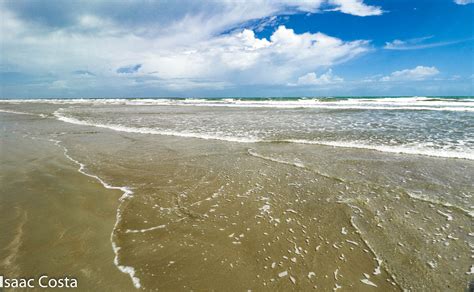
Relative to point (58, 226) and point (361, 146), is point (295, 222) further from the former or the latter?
point (361, 146)

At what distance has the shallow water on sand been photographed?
3031 mm

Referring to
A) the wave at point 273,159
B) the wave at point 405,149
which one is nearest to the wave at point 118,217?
the wave at point 273,159

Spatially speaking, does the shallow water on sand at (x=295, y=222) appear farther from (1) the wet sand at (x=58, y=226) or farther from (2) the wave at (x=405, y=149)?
(2) the wave at (x=405, y=149)

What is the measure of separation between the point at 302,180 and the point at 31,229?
5243 millimetres

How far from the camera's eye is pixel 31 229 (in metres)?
3.89

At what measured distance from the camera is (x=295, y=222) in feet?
13.8

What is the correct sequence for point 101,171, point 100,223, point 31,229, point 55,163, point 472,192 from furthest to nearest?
point 55,163 → point 101,171 → point 472,192 → point 100,223 → point 31,229

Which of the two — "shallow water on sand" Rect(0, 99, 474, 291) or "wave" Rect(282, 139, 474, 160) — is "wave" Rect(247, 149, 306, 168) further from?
"wave" Rect(282, 139, 474, 160)

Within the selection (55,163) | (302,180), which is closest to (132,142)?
(55,163)

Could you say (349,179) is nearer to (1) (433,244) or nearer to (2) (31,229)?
(1) (433,244)

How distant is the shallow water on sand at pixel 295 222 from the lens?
A: 303 cm

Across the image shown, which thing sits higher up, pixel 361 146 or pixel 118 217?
pixel 361 146

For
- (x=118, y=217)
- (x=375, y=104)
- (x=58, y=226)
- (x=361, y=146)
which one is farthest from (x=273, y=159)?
(x=375, y=104)

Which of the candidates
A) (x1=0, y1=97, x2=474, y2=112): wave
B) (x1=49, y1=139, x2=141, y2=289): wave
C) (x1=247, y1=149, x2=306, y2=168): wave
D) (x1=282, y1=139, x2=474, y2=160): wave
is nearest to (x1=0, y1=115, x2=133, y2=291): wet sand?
(x1=49, y1=139, x2=141, y2=289): wave
